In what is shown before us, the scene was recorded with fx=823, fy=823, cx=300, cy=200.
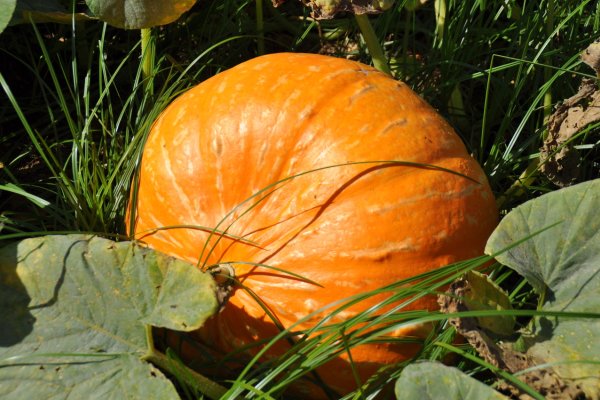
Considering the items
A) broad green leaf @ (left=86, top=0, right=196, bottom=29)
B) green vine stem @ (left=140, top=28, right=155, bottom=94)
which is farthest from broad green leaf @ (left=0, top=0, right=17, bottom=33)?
green vine stem @ (left=140, top=28, right=155, bottom=94)

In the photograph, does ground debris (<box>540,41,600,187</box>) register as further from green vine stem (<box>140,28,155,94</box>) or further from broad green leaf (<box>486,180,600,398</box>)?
green vine stem (<box>140,28,155,94</box>)

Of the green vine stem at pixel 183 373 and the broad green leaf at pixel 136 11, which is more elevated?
the broad green leaf at pixel 136 11

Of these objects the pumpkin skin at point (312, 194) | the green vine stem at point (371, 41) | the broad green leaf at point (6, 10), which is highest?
the broad green leaf at point (6, 10)

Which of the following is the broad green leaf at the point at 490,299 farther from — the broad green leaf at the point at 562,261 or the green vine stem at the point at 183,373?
the green vine stem at the point at 183,373

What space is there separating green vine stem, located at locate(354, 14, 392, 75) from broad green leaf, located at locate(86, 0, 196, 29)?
452mm

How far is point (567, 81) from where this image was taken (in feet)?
8.09

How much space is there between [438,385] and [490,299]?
0.32m

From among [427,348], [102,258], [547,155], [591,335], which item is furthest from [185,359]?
[547,155]

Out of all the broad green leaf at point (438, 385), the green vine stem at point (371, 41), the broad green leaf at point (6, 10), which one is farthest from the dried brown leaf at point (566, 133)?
the broad green leaf at point (6, 10)

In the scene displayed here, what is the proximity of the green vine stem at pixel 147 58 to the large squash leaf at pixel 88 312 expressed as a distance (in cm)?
77

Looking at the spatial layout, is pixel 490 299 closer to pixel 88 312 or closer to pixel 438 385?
pixel 438 385

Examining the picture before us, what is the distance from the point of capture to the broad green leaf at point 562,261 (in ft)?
5.35

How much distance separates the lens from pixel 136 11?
2.19 meters

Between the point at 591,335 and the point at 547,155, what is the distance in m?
0.59
